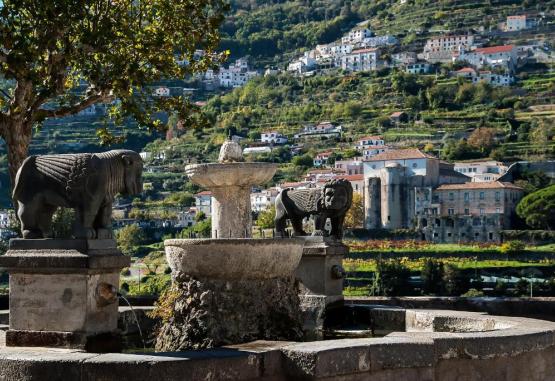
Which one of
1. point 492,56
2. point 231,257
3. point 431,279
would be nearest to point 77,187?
point 231,257

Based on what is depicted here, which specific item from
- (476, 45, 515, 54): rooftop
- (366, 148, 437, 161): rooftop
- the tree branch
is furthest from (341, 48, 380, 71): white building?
the tree branch

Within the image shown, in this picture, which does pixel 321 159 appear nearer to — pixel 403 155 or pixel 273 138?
pixel 273 138

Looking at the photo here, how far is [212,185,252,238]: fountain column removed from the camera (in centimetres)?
927

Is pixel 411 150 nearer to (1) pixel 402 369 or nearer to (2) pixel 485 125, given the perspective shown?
(2) pixel 485 125

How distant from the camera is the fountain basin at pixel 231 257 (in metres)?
6.73

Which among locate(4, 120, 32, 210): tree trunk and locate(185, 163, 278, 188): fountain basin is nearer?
locate(185, 163, 278, 188): fountain basin

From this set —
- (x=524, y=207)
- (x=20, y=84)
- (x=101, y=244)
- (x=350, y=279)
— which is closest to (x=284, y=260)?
(x=101, y=244)

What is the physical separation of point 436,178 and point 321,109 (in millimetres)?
47848

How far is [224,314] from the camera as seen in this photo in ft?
22.4

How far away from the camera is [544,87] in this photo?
155m

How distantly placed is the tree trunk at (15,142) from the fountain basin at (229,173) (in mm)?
3076

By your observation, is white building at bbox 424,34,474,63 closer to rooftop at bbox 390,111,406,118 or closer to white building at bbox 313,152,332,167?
rooftop at bbox 390,111,406,118

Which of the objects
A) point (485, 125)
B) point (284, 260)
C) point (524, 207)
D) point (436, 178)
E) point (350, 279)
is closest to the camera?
point (284, 260)

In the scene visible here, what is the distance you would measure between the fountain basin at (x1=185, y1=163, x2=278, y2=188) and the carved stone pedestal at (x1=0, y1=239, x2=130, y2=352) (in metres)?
2.78
